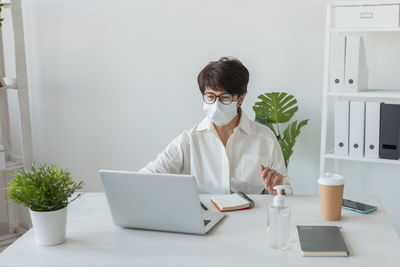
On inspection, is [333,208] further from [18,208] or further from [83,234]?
[18,208]

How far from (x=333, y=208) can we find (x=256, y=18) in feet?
5.61

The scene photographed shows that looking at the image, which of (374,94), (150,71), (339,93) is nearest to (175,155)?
(339,93)

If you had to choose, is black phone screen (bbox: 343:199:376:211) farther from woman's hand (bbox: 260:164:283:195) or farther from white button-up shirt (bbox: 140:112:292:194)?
white button-up shirt (bbox: 140:112:292:194)

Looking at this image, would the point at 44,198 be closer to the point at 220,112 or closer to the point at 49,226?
the point at 49,226

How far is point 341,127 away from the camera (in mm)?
2617

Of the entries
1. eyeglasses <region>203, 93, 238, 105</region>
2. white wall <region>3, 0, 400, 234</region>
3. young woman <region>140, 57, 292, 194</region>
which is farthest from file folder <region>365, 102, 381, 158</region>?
eyeglasses <region>203, 93, 238, 105</region>

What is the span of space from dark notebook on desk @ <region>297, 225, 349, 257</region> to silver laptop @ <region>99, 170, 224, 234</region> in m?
0.31

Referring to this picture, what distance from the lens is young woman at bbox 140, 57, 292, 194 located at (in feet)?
6.54

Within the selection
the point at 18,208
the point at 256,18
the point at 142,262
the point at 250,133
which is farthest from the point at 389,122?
the point at 18,208

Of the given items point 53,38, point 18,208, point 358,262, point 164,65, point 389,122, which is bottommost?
point 18,208

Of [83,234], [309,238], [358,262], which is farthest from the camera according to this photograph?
[83,234]

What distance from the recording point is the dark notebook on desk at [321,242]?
4.30 feet

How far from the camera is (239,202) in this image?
174cm

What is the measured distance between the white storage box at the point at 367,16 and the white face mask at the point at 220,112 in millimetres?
913
